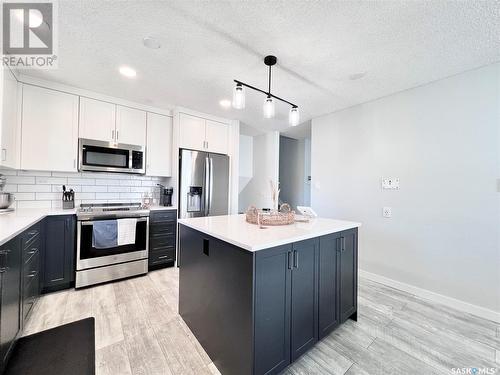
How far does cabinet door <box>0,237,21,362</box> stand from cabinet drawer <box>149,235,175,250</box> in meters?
1.44

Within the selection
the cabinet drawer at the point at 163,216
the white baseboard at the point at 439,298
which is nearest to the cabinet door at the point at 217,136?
the cabinet drawer at the point at 163,216

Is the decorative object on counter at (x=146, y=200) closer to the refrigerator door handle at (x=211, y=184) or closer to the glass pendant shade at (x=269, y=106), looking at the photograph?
the refrigerator door handle at (x=211, y=184)

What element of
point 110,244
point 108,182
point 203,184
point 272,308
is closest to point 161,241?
point 110,244

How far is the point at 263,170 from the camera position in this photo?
496 centimetres

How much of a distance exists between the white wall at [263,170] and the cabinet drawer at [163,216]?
2155 mm

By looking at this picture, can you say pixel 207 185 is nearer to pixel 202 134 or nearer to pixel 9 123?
pixel 202 134

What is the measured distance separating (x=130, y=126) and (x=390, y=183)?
376cm

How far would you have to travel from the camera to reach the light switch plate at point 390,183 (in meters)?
2.66

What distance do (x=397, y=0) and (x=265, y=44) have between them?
947 millimetres

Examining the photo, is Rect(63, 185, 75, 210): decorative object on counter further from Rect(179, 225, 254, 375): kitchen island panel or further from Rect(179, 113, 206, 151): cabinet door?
Rect(179, 225, 254, 375): kitchen island panel

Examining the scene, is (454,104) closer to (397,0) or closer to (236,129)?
(397,0)

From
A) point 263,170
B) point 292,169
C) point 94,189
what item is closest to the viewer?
point 94,189

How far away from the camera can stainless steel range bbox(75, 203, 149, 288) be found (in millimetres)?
2424

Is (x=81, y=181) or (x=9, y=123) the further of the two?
(x=81, y=181)
